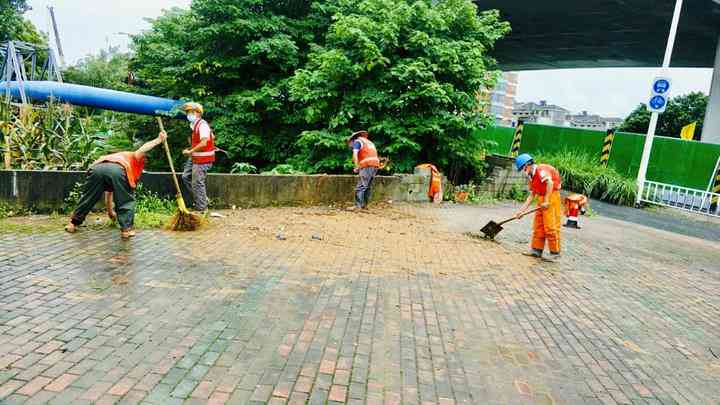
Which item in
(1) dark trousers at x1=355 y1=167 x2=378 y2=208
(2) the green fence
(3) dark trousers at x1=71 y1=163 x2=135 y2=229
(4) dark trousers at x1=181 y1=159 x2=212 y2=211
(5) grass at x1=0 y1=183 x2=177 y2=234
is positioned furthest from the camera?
(2) the green fence

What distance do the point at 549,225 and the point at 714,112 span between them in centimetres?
1773

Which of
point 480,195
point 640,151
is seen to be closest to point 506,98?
point 640,151

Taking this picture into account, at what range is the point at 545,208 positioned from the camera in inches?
262

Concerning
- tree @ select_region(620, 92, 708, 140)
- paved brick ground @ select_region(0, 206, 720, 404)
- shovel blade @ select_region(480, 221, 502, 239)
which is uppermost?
tree @ select_region(620, 92, 708, 140)

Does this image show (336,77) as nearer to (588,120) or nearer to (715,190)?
(715,190)

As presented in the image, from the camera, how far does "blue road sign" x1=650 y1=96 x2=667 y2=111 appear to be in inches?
507

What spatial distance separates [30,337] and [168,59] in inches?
476

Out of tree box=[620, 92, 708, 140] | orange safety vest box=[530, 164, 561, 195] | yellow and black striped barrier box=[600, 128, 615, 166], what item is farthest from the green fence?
tree box=[620, 92, 708, 140]

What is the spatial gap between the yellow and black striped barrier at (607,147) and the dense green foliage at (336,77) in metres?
5.84

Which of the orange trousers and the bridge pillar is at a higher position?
the bridge pillar

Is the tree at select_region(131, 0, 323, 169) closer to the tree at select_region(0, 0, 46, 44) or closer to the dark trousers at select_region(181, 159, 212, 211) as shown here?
the dark trousers at select_region(181, 159, 212, 211)

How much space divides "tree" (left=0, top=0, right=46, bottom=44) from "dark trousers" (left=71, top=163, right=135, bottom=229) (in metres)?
25.0

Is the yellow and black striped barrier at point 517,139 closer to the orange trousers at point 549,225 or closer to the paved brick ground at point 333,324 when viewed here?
the paved brick ground at point 333,324

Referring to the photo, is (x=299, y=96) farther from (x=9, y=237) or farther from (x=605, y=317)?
(x=605, y=317)
